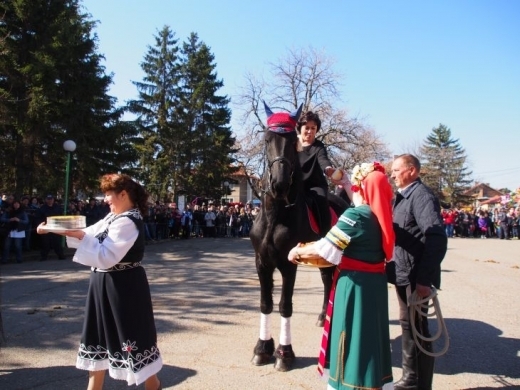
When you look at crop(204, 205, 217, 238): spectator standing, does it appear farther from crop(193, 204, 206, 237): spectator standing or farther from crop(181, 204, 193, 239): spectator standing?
crop(181, 204, 193, 239): spectator standing

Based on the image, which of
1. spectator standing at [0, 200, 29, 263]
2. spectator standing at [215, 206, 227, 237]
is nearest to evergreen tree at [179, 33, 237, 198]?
spectator standing at [215, 206, 227, 237]

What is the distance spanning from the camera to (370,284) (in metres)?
3.19

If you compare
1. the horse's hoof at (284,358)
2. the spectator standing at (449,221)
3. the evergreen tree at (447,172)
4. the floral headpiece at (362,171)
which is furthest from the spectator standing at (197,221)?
the evergreen tree at (447,172)

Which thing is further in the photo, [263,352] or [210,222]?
[210,222]

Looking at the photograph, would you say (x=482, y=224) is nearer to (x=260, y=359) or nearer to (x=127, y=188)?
(x=260, y=359)

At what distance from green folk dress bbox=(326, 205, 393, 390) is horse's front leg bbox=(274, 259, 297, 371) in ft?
4.68

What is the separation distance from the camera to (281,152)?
14.5 ft

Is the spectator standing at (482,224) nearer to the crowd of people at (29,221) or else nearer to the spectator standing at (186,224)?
the spectator standing at (186,224)

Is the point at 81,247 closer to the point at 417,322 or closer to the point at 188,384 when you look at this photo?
the point at 188,384

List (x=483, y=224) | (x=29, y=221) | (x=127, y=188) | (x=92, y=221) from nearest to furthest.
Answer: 1. (x=127, y=188)
2. (x=29, y=221)
3. (x=92, y=221)
4. (x=483, y=224)

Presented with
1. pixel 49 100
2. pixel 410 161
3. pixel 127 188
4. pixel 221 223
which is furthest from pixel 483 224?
pixel 127 188

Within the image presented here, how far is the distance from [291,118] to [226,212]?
2241 centimetres

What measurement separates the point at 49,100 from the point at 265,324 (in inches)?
659

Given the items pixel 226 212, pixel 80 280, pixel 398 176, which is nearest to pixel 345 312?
pixel 398 176
